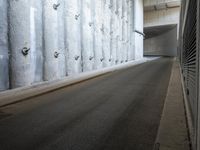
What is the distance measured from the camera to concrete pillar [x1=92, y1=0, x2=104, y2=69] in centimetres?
912

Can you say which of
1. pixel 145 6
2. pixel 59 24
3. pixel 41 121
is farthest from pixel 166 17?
pixel 41 121

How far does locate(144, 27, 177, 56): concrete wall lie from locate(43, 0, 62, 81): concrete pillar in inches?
742

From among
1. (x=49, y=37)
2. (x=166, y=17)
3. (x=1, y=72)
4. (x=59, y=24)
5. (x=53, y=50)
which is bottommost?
(x=1, y=72)

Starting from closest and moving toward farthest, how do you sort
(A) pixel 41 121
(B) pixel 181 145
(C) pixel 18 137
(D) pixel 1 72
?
1. (B) pixel 181 145
2. (C) pixel 18 137
3. (A) pixel 41 121
4. (D) pixel 1 72

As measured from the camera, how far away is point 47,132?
2.27 meters

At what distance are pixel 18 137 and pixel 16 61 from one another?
2.78 m

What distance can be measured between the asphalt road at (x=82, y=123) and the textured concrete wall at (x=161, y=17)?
64.7 ft

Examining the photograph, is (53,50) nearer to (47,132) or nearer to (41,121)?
(41,121)

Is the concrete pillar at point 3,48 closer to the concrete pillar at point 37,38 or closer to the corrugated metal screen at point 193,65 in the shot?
the concrete pillar at point 37,38

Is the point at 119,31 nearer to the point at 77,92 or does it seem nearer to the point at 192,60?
the point at 77,92

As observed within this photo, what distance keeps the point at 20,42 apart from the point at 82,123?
298 centimetres

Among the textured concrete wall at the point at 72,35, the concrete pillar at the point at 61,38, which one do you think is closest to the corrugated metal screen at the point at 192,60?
the concrete pillar at the point at 61,38

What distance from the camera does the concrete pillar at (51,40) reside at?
5.61 metres

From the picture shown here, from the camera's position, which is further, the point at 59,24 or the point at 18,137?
the point at 59,24
